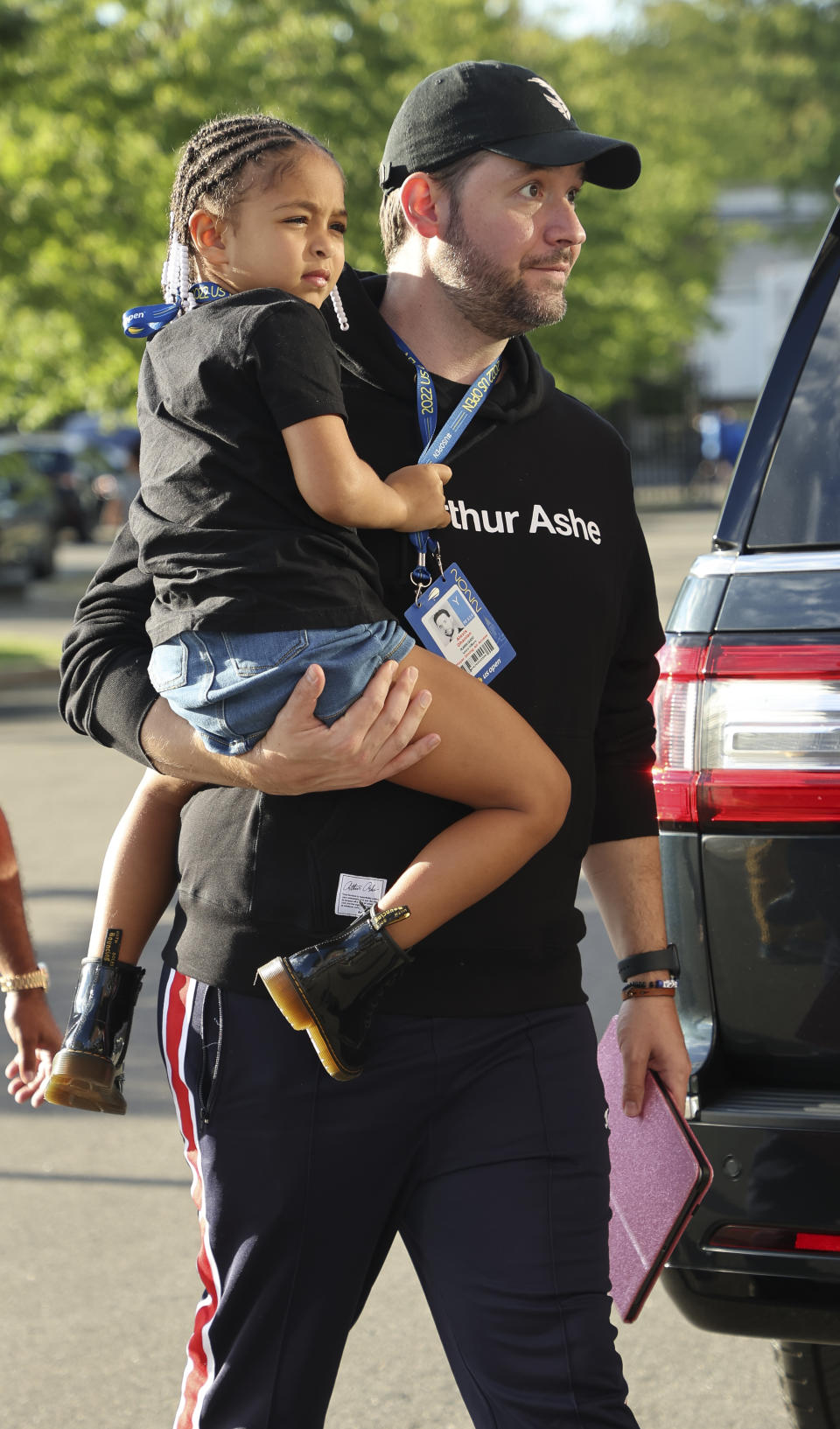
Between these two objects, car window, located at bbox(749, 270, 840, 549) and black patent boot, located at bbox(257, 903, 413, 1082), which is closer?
black patent boot, located at bbox(257, 903, 413, 1082)

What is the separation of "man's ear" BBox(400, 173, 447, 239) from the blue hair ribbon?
0.30 meters

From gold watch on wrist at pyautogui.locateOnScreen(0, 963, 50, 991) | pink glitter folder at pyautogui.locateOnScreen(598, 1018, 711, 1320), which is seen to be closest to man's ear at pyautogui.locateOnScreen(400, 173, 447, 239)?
pink glitter folder at pyautogui.locateOnScreen(598, 1018, 711, 1320)

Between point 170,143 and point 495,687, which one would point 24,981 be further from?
point 170,143

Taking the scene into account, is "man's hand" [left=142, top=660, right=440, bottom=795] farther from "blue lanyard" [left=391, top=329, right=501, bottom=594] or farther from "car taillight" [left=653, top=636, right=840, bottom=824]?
"car taillight" [left=653, top=636, right=840, bottom=824]

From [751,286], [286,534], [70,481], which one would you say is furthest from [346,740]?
[751,286]

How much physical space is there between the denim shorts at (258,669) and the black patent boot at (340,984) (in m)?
0.25

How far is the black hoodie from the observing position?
7.25ft

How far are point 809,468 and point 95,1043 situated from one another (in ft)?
4.25

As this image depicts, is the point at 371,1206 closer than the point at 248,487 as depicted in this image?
No

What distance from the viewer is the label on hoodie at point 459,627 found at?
2.24 m

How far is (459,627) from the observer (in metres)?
2.25

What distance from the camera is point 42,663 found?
16312mm

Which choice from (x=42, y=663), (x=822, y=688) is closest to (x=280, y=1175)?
(x=822, y=688)

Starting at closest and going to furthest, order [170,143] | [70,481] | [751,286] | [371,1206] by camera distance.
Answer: [371,1206] < [170,143] < [70,481] < [751,286]
